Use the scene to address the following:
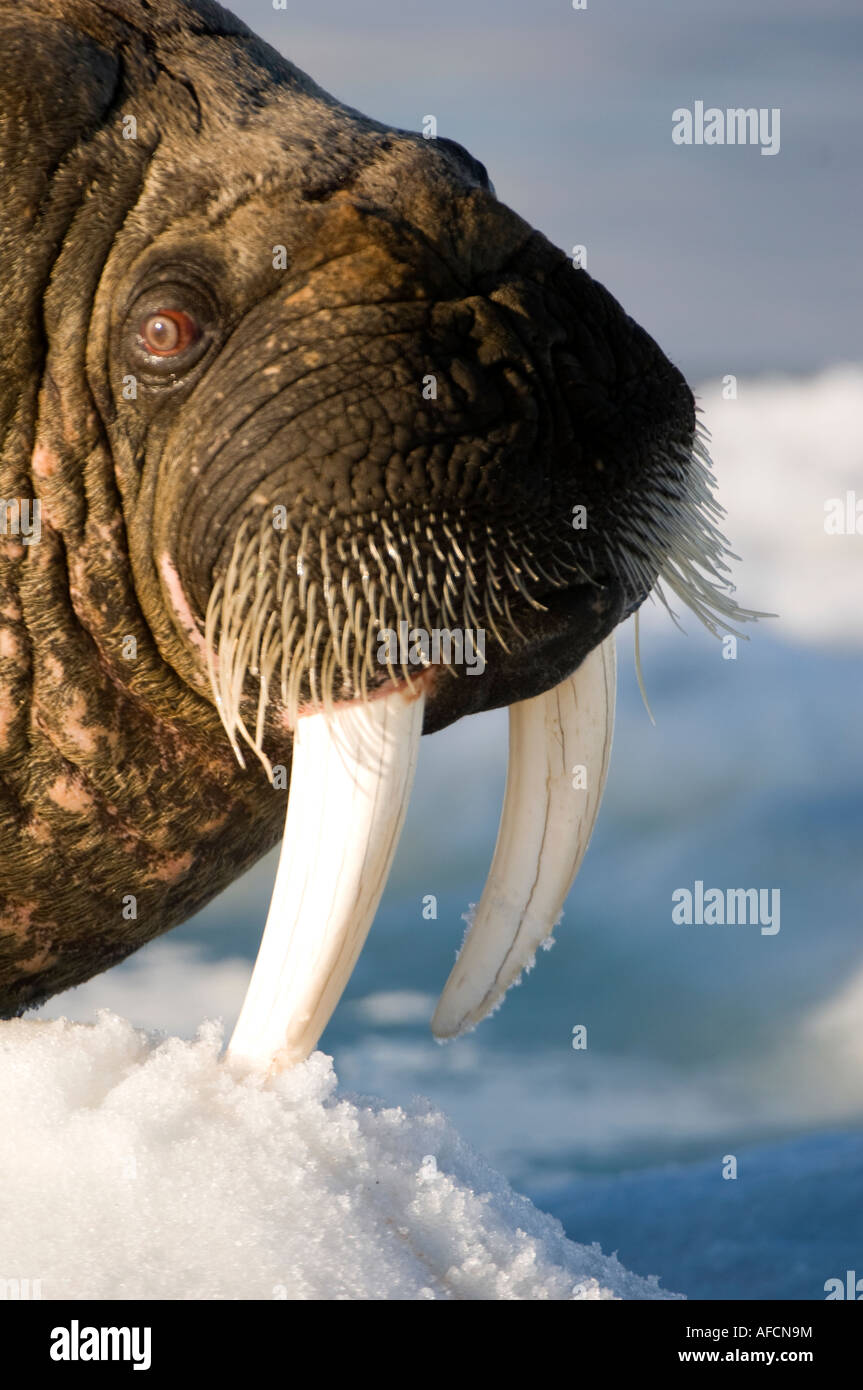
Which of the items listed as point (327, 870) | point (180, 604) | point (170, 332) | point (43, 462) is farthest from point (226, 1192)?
point (170, 332)

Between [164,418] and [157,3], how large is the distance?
122 cm

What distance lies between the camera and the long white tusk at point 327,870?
14.1ft

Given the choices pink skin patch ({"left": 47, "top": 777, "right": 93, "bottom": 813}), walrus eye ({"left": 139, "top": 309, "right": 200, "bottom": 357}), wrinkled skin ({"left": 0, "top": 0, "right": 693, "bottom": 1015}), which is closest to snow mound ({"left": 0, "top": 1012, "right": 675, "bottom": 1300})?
pink skin patch ({"left": 47, "top": 777, "right": 93, "bottom": 813})

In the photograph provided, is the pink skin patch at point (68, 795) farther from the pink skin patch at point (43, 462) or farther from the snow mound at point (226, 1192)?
the pink skin patch at point (43, 462)

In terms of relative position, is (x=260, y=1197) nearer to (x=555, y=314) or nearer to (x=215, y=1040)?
(x=215, y=1040)

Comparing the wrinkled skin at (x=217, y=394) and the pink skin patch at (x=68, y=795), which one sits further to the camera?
the pink skin patch at (x=68, y=795)

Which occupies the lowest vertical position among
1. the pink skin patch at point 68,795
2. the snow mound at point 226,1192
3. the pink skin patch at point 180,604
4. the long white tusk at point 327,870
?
the snow mound at point 226,1192

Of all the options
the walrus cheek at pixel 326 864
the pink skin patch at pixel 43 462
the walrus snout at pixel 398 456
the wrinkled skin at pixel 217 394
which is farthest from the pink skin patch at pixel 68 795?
the pink skin patch at pixel 43 462

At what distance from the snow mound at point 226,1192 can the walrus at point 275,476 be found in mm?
188

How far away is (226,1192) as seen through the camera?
13.6 feet

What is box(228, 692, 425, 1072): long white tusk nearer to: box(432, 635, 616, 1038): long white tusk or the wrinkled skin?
the wrinkled skin

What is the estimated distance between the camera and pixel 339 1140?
4.33m

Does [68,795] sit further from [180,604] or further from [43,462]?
[43,462]
